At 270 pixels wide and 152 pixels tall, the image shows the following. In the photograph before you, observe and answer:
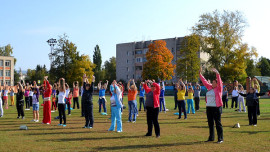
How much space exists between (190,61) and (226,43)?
8129mm

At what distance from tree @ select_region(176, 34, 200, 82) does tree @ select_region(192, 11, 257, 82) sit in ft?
8.79

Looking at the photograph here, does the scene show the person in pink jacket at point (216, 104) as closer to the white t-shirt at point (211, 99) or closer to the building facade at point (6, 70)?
the white t-shirt at point (211, 99)

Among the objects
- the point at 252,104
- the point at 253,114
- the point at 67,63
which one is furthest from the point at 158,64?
the point at 252,104

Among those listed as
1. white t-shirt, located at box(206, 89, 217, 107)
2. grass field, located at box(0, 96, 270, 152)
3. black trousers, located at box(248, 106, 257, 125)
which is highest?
white t-shirt, located at box(206, 89, 217, 107)

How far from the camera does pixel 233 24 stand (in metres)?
54.5

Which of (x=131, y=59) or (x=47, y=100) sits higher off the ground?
(x=131, y=59)

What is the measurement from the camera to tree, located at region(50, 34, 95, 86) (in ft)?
177

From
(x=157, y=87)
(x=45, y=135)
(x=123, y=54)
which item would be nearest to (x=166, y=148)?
(x=157, y=87)

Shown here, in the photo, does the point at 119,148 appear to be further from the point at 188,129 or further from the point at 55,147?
the point at 188,129

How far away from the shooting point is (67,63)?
181ft

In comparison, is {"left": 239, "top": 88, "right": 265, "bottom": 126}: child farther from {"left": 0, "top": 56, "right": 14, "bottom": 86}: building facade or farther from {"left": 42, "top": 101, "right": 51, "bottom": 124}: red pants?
{"left": 0, "top": 56, "right": 14, "bottom": 86}: building facade

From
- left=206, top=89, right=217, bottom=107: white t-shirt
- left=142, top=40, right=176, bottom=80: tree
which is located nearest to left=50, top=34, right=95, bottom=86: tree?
left=142, top=40, right=176, bottom=80: tree

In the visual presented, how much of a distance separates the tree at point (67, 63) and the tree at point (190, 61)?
21.2m

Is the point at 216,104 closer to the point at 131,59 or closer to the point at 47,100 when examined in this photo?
the point at 47,100
